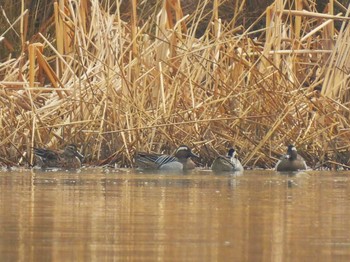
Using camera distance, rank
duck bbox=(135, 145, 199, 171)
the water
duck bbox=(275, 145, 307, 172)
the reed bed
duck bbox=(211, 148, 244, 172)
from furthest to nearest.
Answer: the reed bed → duck bbox=(135, 145, 199, 171) → duck bbox=(275, 145, 307, 172) → duck bbox=(211, 148, 244, 172) → the water

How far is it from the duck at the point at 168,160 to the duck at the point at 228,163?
314 millimetres

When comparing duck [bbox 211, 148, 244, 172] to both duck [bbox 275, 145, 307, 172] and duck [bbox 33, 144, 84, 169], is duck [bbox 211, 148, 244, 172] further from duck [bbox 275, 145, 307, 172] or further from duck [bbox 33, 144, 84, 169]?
duck [bbox 33, 144, 84, 169]

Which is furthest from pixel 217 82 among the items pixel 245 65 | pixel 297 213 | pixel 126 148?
pixel 297 213

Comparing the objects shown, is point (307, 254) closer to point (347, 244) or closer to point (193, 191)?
point (347, 244)

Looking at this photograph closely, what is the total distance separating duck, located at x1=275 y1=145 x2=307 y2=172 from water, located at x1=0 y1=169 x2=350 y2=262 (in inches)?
36.6

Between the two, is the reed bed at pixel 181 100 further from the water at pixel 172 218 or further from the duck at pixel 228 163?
the water at pixel 172 218

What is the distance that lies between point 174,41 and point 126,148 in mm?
2193

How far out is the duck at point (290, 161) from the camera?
45.7 feet

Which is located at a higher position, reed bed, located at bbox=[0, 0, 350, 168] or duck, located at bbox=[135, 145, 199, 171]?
reed bed, located at bbox=[0, 0, 350, 168]

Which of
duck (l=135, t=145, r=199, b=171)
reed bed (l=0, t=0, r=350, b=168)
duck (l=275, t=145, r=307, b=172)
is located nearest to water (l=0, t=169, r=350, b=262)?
duck (l=275, t=145, r=307, b=172)

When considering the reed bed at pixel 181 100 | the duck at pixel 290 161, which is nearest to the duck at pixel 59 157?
the reed bed at pixel 181 100

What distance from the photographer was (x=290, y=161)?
1397 cm

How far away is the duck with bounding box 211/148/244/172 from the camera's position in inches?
536

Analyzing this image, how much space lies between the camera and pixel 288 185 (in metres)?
12.1
